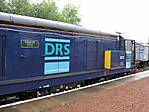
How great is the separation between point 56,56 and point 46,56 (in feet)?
1.54

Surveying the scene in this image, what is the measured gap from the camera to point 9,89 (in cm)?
442

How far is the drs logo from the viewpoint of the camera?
552 centimetres

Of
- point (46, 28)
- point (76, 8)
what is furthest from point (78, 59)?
point (76, 8)

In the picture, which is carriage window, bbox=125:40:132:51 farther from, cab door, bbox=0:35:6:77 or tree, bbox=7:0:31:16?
tree, bbox=7:0:31:16

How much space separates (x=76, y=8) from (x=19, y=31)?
32.0 m

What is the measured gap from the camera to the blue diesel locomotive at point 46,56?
446cm

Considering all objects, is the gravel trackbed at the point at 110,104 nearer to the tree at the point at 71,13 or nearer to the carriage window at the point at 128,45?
the carriage window at the point at 128,45

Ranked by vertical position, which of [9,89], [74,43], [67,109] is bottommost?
[67,109]

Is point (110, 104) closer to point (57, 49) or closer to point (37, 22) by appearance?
point (57, 49)

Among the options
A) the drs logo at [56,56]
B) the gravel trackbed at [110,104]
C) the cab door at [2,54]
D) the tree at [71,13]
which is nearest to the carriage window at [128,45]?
the gravel trackbed at [110,104]

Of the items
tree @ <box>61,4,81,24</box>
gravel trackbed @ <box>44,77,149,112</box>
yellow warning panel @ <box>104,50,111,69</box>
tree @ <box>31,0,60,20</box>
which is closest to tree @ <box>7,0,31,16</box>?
tree @ <box>31,0,60,20</box>

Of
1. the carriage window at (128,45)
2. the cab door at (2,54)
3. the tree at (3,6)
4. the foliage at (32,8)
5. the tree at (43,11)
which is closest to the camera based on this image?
the cab door at (2,54)

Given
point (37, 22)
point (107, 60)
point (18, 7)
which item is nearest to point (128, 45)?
point (107, 60)

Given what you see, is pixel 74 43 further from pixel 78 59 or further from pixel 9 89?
pixel 9 89
